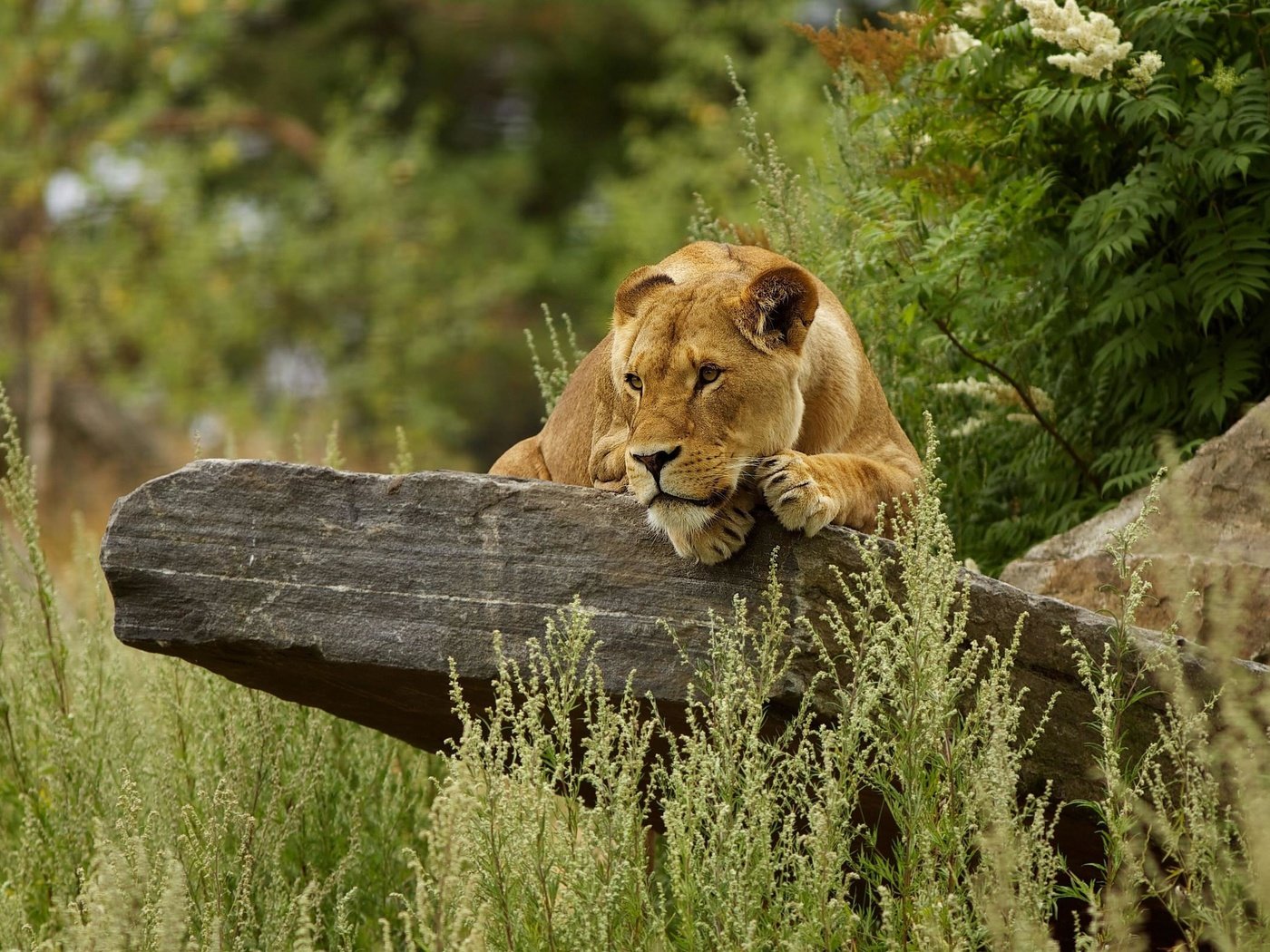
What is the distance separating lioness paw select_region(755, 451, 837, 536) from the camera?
454 cm

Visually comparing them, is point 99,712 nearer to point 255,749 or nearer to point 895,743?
point 255,749

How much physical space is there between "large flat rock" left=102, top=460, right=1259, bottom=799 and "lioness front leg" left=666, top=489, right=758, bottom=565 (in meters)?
0.05

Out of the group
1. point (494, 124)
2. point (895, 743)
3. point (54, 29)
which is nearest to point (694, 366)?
point (895, 743)

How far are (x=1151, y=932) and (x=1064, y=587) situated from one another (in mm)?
1209

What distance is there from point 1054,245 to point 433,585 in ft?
9.34

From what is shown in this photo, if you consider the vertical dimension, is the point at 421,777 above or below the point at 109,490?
above

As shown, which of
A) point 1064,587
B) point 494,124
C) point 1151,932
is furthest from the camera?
point 494,124

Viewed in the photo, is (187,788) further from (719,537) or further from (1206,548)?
(1206,548)

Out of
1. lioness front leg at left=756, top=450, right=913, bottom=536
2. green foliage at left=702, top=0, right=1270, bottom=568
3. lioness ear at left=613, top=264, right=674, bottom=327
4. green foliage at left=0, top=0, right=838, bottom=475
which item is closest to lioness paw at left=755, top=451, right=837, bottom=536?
lioness front leg at left=756, top=450, right=913, bottom=536

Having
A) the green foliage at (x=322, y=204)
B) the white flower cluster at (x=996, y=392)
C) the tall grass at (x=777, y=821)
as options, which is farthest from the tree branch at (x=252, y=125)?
the tall grass at (x=777, y=821)

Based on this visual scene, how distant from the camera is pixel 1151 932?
5199 millimetres

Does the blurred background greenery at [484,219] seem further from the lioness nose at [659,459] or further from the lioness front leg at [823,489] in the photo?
A: the lioness nose at [659,459]

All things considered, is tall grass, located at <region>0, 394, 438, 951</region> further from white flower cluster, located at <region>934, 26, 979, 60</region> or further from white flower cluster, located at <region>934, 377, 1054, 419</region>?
white flower cluster, located at <region>934, 26, 979, 60</region>

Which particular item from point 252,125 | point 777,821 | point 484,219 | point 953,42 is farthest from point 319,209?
point 777,821
